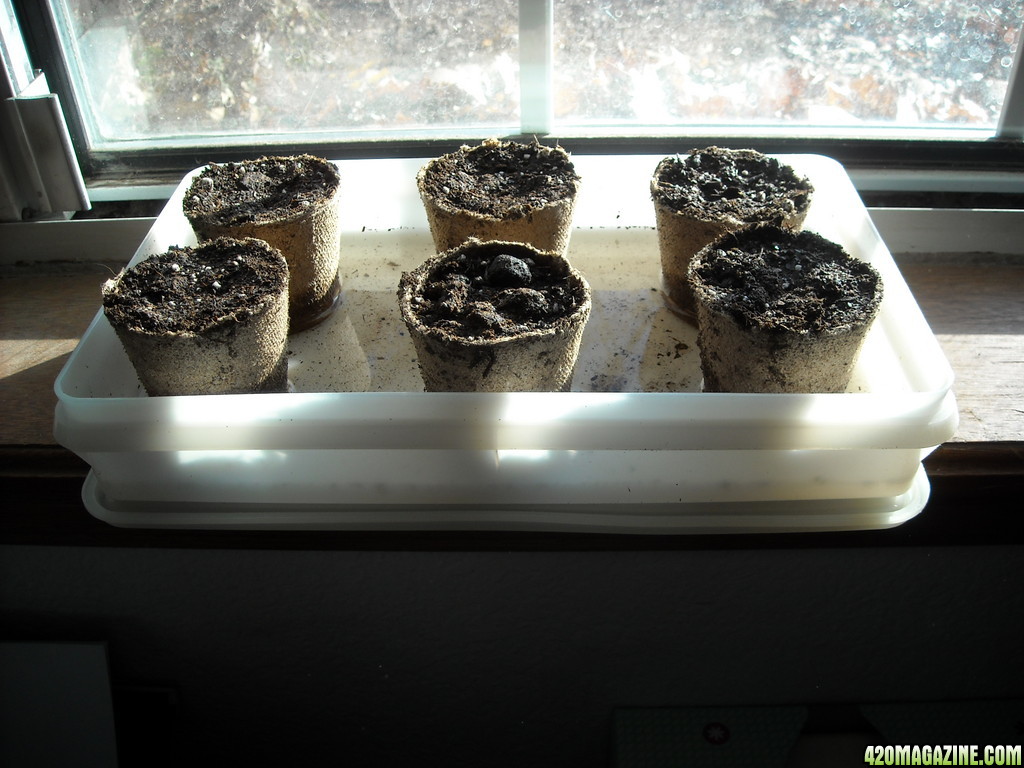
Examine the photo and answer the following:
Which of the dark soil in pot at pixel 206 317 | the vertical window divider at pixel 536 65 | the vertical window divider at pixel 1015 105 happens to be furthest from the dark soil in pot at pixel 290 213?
the vertical window divider at pixel 1015 105

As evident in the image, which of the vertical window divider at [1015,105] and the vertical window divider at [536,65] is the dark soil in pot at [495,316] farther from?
the vertical window divider at [1015,105]

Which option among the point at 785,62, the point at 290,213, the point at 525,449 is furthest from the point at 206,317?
the point at 785,62

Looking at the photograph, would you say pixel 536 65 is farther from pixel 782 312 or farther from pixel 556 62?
pixel 782 312

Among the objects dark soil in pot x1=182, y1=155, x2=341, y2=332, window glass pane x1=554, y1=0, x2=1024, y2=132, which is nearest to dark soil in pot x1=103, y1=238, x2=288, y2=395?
dark soil in pot x1=182, y1=155, x2=341, y2=332

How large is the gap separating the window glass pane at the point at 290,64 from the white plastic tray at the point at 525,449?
310mm

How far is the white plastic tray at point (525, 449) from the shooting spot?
763mm

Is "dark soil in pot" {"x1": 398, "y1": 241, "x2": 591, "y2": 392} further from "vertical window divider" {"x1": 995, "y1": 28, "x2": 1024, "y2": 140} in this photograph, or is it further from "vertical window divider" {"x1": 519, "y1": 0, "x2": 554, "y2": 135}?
"vertical window divider" {"x1": 995, "y1": 28, "x2": 1024, "y2": 140}

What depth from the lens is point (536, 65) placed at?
117cm

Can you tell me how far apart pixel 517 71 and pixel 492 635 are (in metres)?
0.74

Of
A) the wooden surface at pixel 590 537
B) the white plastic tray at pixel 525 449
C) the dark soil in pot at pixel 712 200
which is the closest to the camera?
the white plastic tray at pixel 525 449

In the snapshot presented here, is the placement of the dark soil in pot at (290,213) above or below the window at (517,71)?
below

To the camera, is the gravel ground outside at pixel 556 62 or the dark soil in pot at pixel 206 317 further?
the gravel ground outside at pixel 556 62

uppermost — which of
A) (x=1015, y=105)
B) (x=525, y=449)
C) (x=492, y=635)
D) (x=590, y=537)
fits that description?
(x=1015, y=105)

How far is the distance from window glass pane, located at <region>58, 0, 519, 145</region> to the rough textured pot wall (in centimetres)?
62
